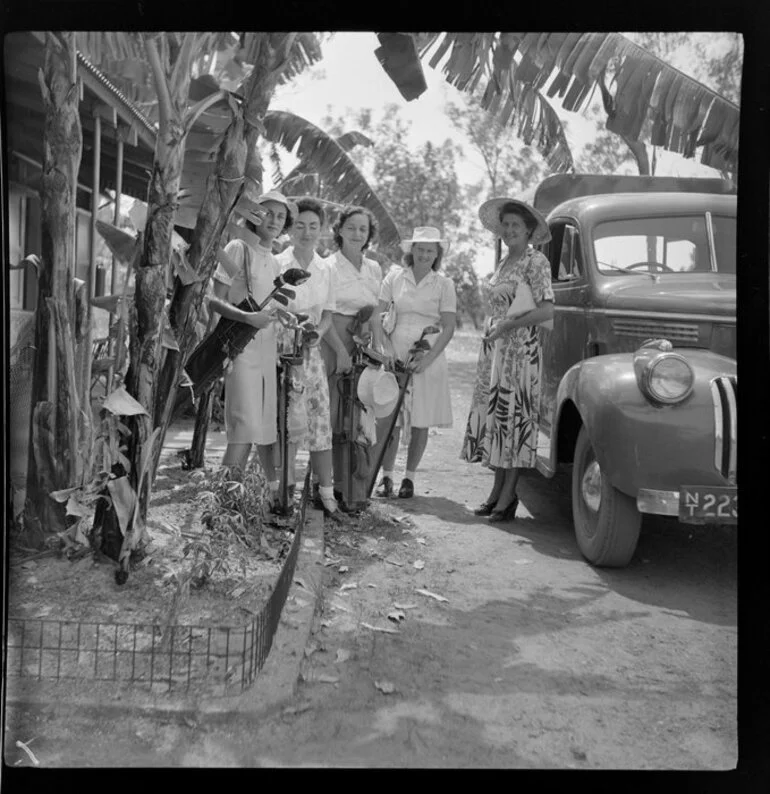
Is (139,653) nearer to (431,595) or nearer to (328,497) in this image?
(431,595)

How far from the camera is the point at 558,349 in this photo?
4.49m

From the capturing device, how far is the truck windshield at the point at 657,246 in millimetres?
3675

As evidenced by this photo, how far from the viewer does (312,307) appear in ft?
16.1

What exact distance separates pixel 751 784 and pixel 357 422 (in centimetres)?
308

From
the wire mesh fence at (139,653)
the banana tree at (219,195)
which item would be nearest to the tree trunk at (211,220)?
the banana tree at (219,195)

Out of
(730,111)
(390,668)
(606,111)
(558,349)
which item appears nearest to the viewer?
(730,111)

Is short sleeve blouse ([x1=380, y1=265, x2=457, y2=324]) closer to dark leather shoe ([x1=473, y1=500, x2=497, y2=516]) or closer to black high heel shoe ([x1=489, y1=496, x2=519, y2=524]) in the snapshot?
dark leather shoe ([x1=473, y1=500, x2=497, y2=516])

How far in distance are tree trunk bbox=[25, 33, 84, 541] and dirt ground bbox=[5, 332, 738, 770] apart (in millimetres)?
1301

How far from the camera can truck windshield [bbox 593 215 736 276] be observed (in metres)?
3.68

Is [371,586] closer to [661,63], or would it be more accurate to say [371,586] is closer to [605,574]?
[605,574]

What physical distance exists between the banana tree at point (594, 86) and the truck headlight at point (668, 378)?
2.70ft

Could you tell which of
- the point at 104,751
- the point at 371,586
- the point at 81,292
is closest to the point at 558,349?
the point at 371,586

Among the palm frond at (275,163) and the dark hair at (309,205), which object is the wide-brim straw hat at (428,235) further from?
the palm frond at (275,163)

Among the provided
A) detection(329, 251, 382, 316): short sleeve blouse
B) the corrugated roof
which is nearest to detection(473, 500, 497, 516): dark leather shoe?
detection(329, 251, 382, 316): short sleeve blouse
